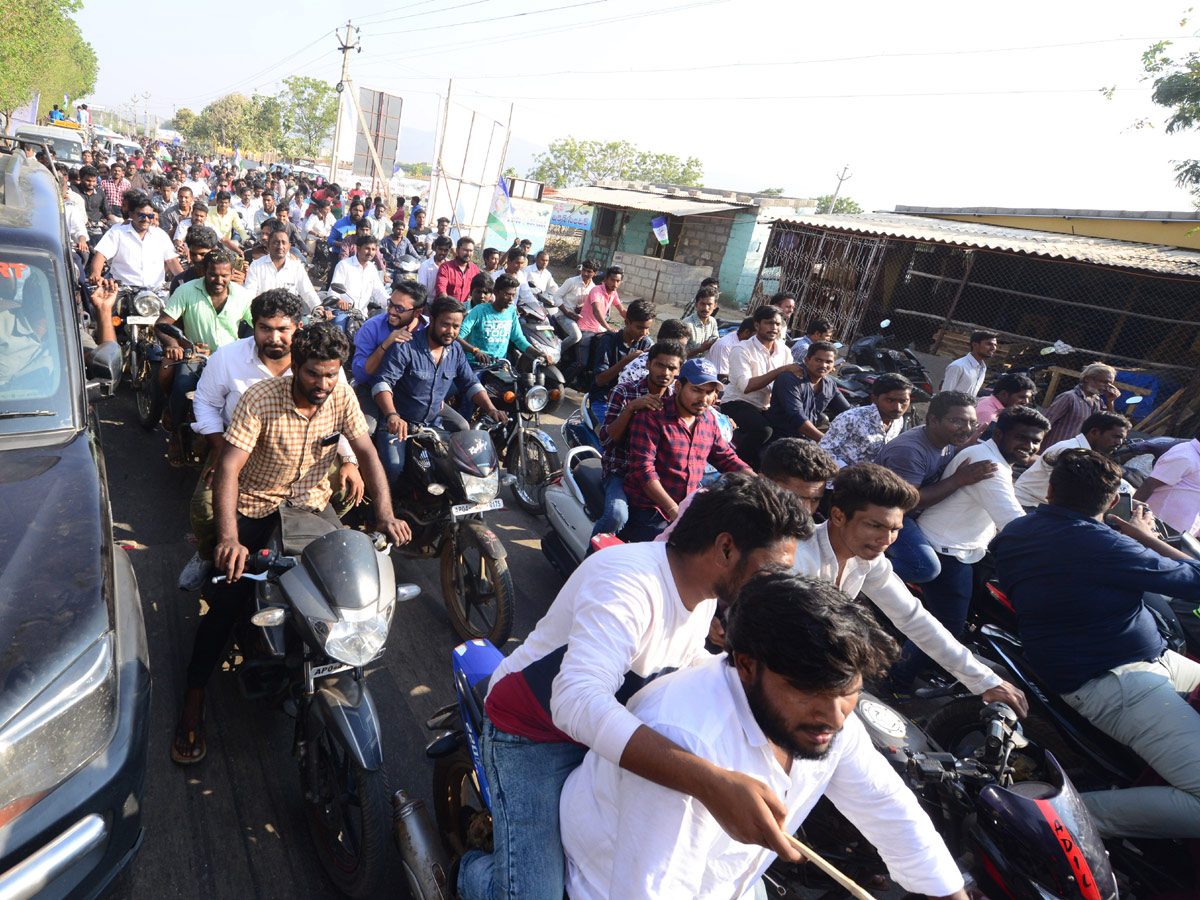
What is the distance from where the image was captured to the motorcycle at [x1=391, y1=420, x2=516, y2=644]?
385cm

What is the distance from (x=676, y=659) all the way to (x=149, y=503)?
4413mm

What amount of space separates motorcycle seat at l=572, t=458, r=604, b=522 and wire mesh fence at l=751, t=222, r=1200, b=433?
10.9 m

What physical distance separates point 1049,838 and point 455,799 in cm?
189

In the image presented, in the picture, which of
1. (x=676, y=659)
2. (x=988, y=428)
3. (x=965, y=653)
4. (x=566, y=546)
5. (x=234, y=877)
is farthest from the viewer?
(x=988, y=428)

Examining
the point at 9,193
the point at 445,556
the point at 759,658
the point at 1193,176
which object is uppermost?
the point at 1193,176

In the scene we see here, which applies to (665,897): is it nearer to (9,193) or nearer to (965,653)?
(965,653)

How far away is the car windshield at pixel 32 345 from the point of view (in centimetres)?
260

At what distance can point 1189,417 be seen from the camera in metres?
11.3

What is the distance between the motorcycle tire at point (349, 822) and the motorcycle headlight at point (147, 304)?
153 inches

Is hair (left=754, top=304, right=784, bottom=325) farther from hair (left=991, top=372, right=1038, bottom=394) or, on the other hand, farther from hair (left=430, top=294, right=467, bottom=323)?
hair (left=430, top=294, right=467, bottom=323)

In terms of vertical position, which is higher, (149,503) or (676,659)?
(676,659)

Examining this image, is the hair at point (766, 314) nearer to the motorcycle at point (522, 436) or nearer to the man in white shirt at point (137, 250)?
the motorcycle at point (522, 436)

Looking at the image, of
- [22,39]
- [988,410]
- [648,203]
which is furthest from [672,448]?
[22,39]

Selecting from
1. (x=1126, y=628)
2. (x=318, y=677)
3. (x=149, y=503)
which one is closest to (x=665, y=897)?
(x=318, y=677)
